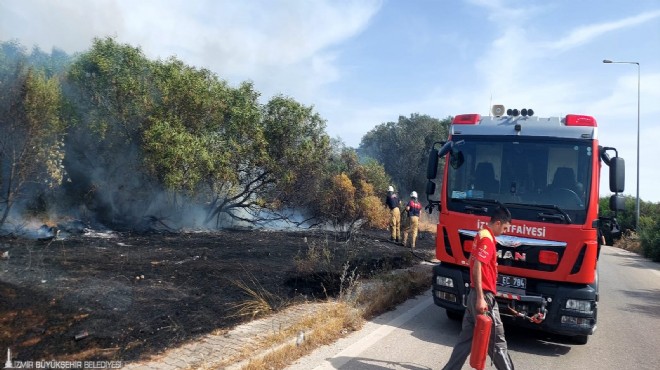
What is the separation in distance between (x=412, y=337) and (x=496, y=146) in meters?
2.80

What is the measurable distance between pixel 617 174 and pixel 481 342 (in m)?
3.20

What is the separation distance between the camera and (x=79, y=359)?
13.7 feet

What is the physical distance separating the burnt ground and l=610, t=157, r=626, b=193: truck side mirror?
4473 mm

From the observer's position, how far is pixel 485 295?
438cm

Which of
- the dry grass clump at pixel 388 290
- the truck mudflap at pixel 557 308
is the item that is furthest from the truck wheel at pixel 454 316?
the truck mudflap at pixel 557 308

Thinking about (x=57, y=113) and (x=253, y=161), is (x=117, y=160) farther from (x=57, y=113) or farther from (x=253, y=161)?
(x=253, y=161)

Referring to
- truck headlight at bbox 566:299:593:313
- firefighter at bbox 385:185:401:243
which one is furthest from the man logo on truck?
firefighter at bbox 385:185:401:243

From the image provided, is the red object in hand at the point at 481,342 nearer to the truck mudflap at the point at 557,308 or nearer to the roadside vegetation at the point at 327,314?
the truck mudflap at the point at 557,308

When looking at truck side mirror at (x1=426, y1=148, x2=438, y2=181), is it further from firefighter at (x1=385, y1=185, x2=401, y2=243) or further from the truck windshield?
firefighter at (x1=385, y1=185, x2=401, y2=243)

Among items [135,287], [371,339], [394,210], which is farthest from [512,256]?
[394,210]

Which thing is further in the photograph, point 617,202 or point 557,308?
point 617,202

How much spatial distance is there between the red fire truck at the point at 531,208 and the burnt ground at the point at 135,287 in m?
2.78

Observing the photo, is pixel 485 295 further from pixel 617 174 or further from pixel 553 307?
pixel 617 174

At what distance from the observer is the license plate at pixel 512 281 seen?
18.1 ft
